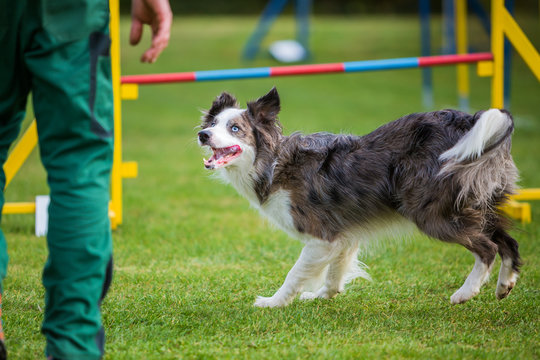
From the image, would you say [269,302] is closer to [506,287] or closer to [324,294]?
[324,294]

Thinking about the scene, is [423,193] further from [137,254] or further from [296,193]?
[137,254]

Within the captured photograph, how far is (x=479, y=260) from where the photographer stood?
11.2 ft

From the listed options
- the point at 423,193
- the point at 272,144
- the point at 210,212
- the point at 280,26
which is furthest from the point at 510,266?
the point at 280,26

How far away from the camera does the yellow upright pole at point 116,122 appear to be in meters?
4.95

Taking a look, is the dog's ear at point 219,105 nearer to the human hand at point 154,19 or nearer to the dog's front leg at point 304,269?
the dog's front leg at point 304,269

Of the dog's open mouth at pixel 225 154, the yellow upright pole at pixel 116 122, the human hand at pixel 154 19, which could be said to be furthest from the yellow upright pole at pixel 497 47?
the human hand at pixel 154 19

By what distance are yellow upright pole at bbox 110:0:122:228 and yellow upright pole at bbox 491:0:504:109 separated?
2.89 metres

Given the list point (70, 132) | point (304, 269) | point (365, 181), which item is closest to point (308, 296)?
point (304, 269)

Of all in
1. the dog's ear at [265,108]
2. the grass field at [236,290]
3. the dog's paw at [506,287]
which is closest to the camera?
the grass field at [236,290]

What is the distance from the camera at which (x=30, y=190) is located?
6.86 meters

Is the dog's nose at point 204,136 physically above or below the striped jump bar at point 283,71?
below

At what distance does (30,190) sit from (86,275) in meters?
4.90

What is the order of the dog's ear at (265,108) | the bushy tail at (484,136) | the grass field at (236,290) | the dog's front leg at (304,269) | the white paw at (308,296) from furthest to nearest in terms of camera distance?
the white paw at (308,296) → the dog's ear at (265,108) → the dog's front leg at (304,269) → the bushy tail at (484,136) → the grass field at (236,290)

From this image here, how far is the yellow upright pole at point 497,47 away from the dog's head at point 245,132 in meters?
2.36
